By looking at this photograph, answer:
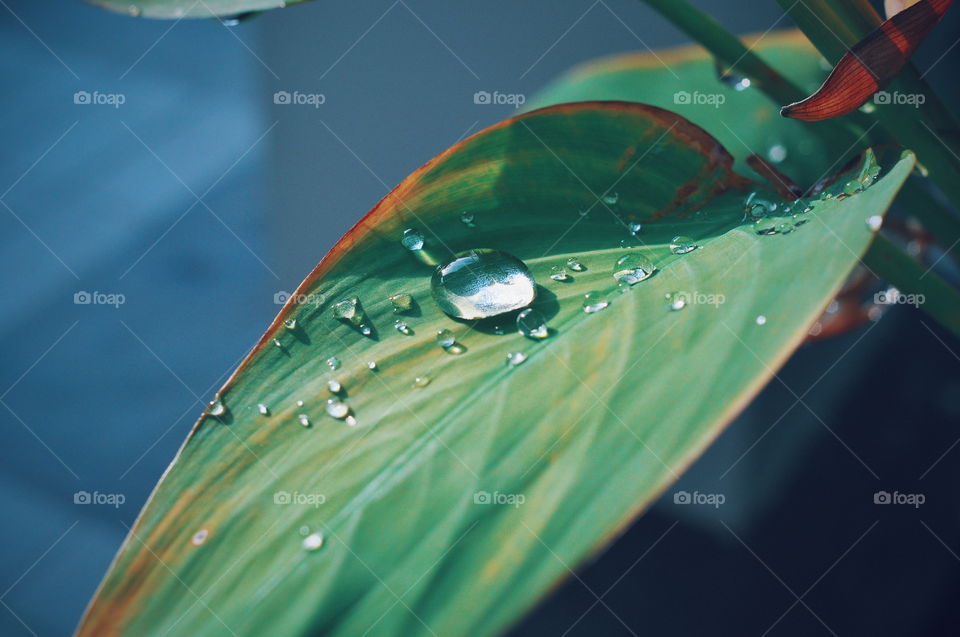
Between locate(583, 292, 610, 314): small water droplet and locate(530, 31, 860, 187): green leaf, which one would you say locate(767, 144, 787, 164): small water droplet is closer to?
locate(530, 31, 860, 187): green leaf

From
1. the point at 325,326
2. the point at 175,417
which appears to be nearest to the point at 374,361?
the point at 325,326

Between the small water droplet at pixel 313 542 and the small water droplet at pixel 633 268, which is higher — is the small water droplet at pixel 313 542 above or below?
below

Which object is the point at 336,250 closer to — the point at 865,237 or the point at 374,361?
the point at 374,361

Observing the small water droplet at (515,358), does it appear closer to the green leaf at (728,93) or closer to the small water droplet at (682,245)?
the small water droplet at (682,245)

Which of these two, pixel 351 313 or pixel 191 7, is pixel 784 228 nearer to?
pixel 351 313

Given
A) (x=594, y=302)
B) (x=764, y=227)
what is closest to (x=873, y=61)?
(x=764, y=227)

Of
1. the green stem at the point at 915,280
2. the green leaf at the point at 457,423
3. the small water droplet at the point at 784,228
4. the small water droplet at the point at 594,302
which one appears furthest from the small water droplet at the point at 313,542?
the green stem at the point at 915,280

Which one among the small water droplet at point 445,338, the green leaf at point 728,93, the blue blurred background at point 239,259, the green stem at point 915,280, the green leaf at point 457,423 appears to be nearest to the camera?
the green leaf at point 457,423
